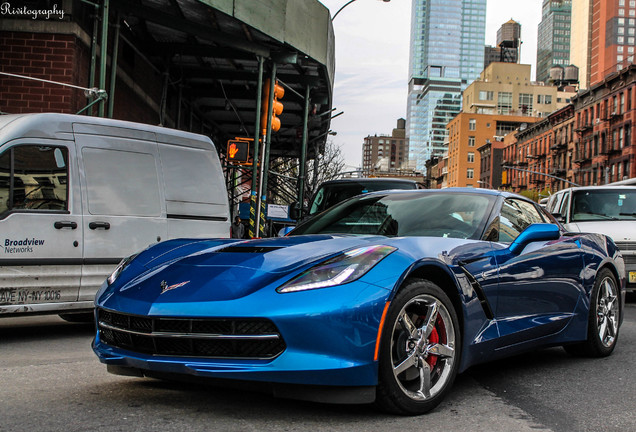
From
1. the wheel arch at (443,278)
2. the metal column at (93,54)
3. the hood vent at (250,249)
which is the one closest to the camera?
the wheel arch at (443,278)

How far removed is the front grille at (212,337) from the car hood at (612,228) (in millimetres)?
9640

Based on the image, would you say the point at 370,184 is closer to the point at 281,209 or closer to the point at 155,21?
the point at 155,21

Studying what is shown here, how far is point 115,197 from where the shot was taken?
709 centimetres

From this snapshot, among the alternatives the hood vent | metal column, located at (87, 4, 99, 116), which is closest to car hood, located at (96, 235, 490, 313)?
the hood vent

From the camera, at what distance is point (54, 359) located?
5.62m

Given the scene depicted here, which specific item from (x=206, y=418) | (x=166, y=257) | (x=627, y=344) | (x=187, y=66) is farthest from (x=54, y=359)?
(x=187, y=66)

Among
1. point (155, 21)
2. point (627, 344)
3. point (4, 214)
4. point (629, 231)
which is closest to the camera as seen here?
point (4, 214)

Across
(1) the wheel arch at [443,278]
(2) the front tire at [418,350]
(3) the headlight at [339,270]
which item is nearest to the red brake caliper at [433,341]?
(2) the front tire at [418,350]

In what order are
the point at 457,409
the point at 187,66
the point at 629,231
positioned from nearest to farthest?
the point at 457,409 → the point at 629,231 → the point at 187,66

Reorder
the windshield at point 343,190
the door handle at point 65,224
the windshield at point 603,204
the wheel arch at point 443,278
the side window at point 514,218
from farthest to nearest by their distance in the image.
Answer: the windshield at point 343,190 → the windshield at point 603,204 → the door handle at point 65,224 → the side window at point 514,218 → the wheel arch at point 443,278

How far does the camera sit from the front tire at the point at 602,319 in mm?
5828

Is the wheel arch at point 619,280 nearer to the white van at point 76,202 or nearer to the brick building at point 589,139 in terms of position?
the white van at point 76,202

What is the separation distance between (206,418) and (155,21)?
43.0 feet

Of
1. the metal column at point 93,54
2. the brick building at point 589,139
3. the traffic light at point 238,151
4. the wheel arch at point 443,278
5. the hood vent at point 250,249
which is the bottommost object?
the wheel arch at point 443,278
